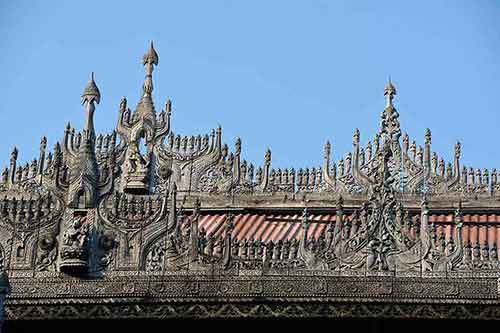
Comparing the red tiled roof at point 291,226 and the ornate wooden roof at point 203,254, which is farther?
the red tiled roof at point 291,226

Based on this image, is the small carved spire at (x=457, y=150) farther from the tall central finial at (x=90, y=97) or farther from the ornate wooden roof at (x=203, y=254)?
the tall central finial at (x=90, y=97)

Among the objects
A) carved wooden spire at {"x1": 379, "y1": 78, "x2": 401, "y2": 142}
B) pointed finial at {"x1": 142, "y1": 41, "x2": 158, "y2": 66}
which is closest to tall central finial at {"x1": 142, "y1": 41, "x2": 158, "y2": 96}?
pointed finial at {"x1": 142, "y1": 41, "x2": 158, "y2": 66}

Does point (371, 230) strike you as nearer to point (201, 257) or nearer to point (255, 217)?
point (201, 257)

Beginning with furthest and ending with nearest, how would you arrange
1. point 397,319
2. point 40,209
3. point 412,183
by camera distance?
point 412,183 → point 40,209 → point 397,319

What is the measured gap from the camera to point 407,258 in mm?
20500

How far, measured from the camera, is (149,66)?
26.2 m

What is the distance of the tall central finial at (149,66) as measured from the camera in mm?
26016

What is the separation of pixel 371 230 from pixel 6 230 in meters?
5.39

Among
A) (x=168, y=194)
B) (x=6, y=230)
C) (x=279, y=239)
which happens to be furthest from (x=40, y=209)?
(x=279, y=239)

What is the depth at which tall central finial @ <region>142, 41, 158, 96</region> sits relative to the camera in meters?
26.0

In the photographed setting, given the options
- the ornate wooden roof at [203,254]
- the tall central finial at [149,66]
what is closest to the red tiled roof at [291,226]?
the ornate wooden roof at [203,254]

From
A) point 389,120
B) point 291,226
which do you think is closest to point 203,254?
point 291,226

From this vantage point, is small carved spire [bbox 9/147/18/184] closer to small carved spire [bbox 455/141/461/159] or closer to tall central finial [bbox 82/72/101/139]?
tall central finial [bbox 82/72/101/139]

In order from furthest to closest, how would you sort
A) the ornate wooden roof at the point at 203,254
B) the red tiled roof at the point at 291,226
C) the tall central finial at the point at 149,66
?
the tall central finial at the point at 149,66
the red tiled roof at the point at 291,226
the ornate wooden roof at the point at 203,254
